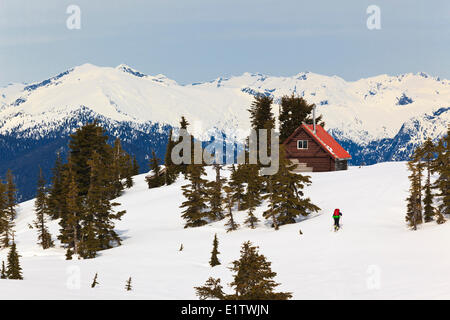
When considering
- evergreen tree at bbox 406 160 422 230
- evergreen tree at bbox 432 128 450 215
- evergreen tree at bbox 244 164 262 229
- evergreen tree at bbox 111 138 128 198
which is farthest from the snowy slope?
evergreen tree at bbox 111 138 128 198

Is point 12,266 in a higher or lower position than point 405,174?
lower

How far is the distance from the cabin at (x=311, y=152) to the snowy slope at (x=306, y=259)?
17.2 meters

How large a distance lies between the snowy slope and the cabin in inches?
677

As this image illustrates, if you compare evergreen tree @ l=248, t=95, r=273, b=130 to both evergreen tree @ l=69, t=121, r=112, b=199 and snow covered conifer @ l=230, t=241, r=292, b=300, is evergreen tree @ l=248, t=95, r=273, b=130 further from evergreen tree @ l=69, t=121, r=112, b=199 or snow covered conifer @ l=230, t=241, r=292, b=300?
snow covered conifer @ l=230, t=241, r=292, b=300

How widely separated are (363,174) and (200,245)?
96.1 feet

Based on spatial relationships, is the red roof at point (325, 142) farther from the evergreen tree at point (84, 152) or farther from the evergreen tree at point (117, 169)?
the evergreen tree at point (84, 152)

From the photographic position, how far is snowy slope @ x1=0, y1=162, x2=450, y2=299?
1650cm

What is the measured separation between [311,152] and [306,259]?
4128cm

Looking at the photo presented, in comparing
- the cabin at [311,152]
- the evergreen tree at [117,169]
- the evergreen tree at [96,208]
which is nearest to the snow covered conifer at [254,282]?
the evergreen tree at [96,208]

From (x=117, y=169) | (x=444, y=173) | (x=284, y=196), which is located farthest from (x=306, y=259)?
(x=117, y=169)

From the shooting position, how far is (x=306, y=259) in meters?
23.7

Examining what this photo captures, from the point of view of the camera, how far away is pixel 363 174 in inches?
2148

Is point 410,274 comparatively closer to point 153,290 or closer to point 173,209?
point 153,290
